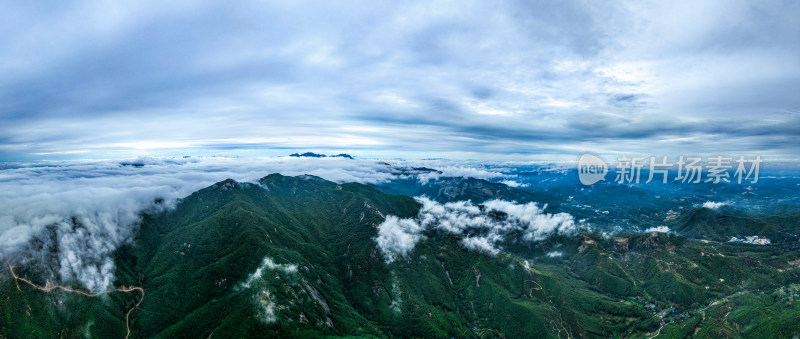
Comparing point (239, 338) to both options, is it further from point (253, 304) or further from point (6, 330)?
point (6, 330)

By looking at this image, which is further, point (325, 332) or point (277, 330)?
point (325, 332)

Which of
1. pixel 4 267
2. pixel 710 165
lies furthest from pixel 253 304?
pixel 710 165

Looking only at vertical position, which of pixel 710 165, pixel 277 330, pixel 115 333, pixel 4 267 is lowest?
pixel 115 333

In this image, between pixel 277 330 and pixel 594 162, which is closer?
pixel 594 162

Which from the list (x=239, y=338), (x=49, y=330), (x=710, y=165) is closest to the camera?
(x=710, y=165)

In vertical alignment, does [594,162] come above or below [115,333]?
above

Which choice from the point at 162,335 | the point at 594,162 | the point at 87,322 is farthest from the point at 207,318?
the point at 594,162

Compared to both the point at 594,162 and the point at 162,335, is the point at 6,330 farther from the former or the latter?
the point at 594,162

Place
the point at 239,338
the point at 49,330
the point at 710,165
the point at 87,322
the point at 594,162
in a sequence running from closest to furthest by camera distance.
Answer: the point at 594,162 < the point at 710,165 < the point at 239,338 < the point at 49,330 < the point at 87,322

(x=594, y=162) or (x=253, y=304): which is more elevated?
(x=594, y=162)
